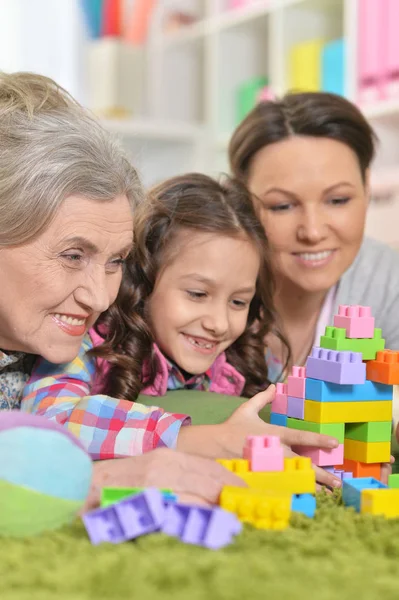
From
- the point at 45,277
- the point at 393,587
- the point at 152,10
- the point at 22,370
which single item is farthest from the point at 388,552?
the point at 152,10

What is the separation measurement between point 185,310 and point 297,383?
0.44m

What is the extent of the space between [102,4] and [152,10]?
237 millimetres

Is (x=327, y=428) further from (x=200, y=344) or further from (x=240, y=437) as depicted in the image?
(x=200, y=344)

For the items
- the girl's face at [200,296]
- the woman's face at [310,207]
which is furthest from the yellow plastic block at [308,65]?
the girl's face at [200,296]

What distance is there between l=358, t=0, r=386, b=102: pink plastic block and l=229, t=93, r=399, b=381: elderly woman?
985 millimetres

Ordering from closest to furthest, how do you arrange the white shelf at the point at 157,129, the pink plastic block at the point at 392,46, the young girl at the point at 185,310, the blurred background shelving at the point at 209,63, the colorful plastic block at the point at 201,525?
1. the colorful plastic block at the point at 201,525
2. the young girl at the point at 185,310
3. the pink plastic block at the point at 392,46
4. the blurred background shelving at the point at 209,63
5. the white shelf at the point at 157,129

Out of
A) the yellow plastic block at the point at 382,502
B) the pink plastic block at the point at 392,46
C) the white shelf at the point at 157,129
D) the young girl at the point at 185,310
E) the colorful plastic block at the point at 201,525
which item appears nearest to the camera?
the colorful plastic block at the point at 201,525

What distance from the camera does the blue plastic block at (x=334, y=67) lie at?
311 centimetres

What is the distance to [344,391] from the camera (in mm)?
1144

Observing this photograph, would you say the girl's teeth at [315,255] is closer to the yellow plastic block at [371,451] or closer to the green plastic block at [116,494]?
the yellow plastic block at [371,451]

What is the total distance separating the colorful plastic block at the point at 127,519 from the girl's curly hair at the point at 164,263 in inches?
25.6

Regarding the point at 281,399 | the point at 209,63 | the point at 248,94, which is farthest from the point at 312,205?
the point at 209,63

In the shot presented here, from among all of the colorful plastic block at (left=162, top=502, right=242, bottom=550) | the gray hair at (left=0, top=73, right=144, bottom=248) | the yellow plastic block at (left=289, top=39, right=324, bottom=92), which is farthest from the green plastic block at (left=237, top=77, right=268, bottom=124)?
the colorful plastic block at (left=162, top=502, right=242, bottom=550)

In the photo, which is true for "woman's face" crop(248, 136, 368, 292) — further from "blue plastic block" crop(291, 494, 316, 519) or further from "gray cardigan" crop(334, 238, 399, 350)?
"blue plastic block" crop(291, 494, 316, 519)
